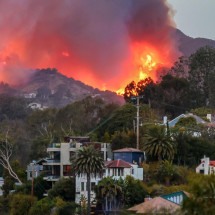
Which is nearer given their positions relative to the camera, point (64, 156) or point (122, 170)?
point (122, 170)

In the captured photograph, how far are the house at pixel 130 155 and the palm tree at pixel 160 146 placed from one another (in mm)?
1553

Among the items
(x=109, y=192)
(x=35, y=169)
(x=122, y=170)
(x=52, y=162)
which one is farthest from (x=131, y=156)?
(x=35, y=169)

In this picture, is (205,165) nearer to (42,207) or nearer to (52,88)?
(42,207)

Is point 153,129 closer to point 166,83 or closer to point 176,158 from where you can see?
point 176,158

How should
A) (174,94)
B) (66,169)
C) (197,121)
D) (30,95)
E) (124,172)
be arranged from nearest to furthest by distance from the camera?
(124,172), (66,169), (197,121), (174,94), (30,95)

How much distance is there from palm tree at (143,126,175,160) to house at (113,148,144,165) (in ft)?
5.10

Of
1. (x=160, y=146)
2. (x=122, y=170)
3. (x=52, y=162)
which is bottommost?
(x=122, y=170)

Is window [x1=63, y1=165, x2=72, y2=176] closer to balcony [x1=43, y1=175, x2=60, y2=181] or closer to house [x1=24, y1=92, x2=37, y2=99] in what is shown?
balcony [x1=43, y1=175, x2=60, y2=181]

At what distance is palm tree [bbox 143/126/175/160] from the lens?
57.3 metres

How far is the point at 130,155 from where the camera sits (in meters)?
59.3

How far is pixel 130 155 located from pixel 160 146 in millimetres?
3309

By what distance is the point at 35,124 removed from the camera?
315 feet

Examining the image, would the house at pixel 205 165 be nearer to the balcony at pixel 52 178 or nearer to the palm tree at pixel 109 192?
the palm tree at pixel 109 192

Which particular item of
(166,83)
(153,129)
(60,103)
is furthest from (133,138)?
(60,103)
